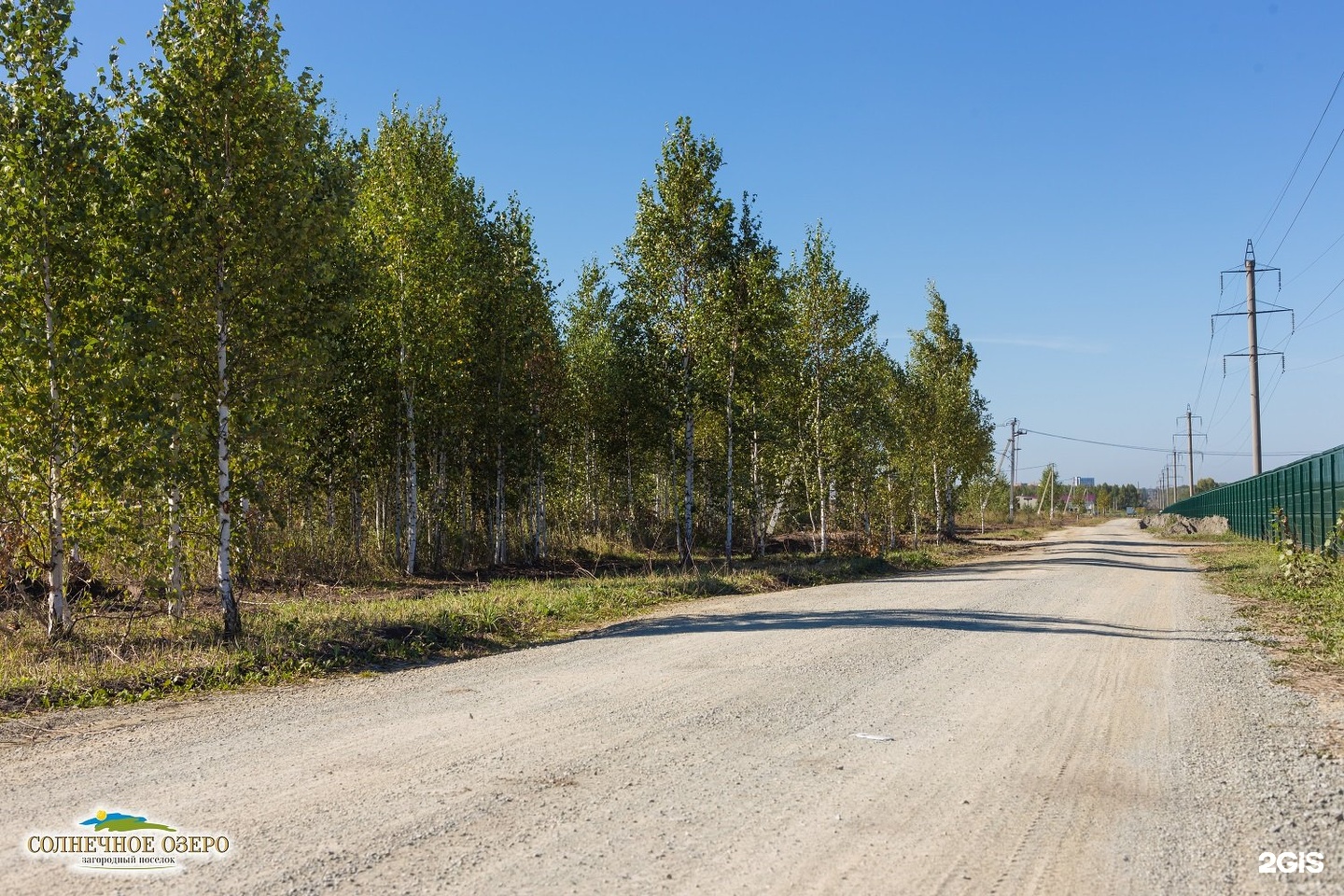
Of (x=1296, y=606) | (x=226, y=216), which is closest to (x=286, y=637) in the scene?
(x=226, y=216)

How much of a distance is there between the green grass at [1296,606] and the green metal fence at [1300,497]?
2321mm

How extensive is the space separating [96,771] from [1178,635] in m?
11.4

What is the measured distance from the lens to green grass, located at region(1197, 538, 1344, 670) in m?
9.80

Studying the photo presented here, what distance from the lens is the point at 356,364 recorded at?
21.0 m

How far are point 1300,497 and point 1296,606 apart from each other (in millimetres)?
16453

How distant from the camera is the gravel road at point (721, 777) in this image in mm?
3900

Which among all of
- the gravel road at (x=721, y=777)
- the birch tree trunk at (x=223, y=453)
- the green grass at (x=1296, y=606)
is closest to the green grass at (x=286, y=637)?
the birch tree trunk at (x=223, y=453)


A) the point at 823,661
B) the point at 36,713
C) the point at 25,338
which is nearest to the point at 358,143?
the point at 25,338

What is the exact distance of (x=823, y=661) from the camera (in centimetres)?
897

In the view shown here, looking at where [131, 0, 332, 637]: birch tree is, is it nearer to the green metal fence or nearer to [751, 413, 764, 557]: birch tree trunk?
[751, 413, 764, 557]: birch tree trunk

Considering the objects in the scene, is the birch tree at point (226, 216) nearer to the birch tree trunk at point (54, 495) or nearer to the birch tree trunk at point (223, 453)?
the birch tree trunk at point (223, 453)

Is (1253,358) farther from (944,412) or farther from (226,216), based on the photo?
(226,216)

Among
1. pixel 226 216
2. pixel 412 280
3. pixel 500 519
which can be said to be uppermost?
pixel 412 280

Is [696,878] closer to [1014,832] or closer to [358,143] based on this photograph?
[1014,832]
